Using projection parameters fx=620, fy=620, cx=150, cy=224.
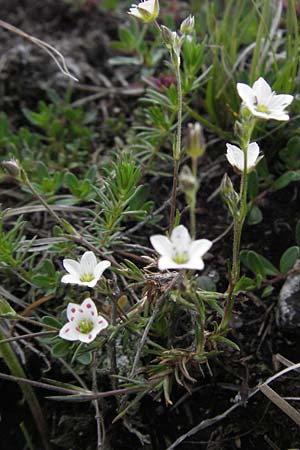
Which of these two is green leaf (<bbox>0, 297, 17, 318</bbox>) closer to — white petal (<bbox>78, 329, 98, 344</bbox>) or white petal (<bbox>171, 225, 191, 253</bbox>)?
white petal (<bbox>78, 329, 98, 344</bbox>)

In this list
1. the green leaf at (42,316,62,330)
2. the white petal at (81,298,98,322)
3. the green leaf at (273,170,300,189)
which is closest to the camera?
the white petal at (81,298,98,322)

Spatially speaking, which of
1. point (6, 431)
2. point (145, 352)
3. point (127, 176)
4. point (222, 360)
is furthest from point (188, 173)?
point (6, 431)

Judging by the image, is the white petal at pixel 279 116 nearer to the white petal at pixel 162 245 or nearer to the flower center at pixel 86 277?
the white petal at pixel 162 245

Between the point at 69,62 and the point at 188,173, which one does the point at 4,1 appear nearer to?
the point at 69,62

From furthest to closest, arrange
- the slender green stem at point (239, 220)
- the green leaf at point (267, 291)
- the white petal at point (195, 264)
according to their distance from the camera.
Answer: the green leaf at point (267, 291) < the slender green stem at point (239, 220) < the white petal at point (195, 264)

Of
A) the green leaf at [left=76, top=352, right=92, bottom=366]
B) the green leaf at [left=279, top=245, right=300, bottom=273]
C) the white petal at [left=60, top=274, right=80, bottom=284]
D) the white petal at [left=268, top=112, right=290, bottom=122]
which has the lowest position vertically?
the green leaf at [left=76, top=352, right=92, bottom=366]

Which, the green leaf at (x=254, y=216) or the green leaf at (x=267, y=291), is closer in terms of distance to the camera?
the green leaf at (x=267, y=291)

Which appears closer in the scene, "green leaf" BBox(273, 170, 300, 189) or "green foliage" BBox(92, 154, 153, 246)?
"green foliage" BBox(92, 154, 153, 246)

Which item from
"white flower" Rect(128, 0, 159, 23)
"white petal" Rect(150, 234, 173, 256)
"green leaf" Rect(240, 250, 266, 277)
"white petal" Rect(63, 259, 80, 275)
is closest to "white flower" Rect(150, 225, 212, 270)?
"white petal" Rect(150, 234, 173, 256)

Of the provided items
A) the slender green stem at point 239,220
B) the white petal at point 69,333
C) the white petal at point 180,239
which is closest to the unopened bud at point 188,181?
the white petal at point 180,239
